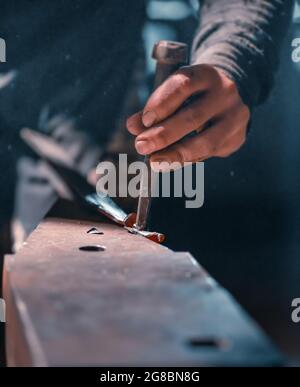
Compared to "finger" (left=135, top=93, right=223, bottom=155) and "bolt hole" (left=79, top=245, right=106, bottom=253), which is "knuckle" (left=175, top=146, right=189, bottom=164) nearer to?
"finger" (left=135, top=93, right=223, bottom=155)

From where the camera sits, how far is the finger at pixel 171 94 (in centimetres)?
103

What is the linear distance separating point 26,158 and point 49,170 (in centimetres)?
9

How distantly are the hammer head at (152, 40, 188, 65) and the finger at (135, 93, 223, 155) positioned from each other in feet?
0.32

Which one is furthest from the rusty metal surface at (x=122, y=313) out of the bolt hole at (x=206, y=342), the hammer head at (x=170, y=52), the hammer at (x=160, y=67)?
the hammer head at (x=170, y=52)

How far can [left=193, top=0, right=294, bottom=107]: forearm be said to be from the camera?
1.25 metres

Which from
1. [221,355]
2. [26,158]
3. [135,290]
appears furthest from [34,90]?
[221,355]

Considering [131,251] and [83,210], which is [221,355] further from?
[83,210]

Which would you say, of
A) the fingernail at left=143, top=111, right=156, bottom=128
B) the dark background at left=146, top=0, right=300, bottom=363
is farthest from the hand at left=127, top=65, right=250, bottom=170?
the dark background at left=146, top=0, right=300, bottom=363

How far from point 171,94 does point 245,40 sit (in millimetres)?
374

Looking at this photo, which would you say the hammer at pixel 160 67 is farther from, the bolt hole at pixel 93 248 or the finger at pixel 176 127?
the bolt hole at pixel 93 248

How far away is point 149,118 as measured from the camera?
1056 mm

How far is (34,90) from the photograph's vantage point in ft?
6.00

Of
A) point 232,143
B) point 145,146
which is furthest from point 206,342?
point 232,143

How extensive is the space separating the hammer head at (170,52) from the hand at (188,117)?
1.1 inches
